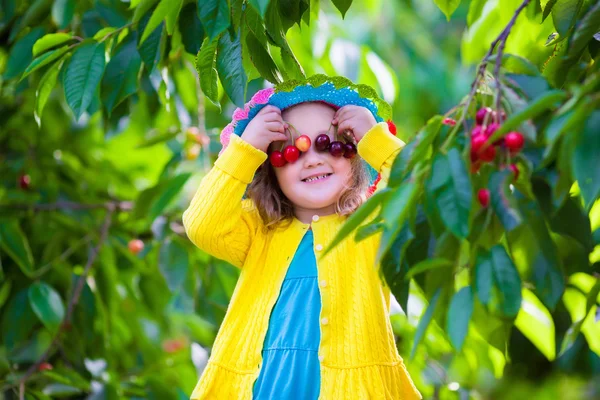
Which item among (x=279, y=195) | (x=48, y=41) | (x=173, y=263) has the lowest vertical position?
(x=173, y=263)

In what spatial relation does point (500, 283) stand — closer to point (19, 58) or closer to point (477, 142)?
point (477, 142)

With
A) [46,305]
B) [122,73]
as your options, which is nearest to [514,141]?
[122,73]

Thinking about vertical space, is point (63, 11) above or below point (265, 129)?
above

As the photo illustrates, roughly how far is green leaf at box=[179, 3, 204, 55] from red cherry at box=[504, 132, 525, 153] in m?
0.70

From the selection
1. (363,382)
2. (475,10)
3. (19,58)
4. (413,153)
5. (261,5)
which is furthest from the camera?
(19,58)

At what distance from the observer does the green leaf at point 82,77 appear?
4.88 feet

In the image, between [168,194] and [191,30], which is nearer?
[191,30]

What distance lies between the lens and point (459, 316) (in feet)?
2.88

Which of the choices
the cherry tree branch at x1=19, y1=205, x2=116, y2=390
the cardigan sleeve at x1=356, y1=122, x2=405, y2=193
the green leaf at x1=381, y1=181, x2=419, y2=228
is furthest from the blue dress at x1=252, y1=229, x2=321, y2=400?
the cherry tree branch at x1=19, y1=205, x2=116, y2=390

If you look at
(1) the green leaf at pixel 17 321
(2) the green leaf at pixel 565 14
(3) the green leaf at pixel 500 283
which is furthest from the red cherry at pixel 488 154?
(1) the green leaf at pixel 17 321

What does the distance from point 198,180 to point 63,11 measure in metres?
0.62

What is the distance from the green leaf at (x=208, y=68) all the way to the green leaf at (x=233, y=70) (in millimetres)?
30

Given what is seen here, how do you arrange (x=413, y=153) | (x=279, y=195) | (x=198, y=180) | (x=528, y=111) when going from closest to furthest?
(x=528, y=111)
(x=413, y=153)
(x=279, y=195)
(x=198, y=180)

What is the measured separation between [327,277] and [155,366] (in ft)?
3.54
